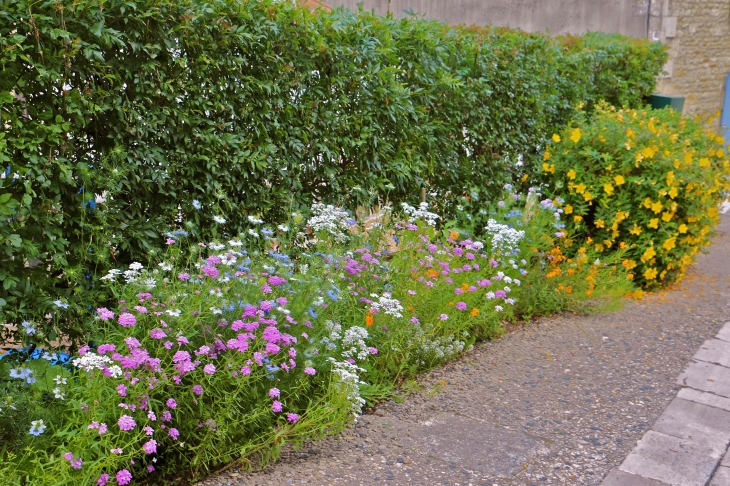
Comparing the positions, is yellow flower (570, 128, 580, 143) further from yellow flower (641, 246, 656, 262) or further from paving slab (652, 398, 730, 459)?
paving slab (652, 398, 730, 459)

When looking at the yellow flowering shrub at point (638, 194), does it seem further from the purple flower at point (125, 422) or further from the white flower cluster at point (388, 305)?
the purple flower at point (125, 422)

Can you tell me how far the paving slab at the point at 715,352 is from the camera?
4840 millimetres

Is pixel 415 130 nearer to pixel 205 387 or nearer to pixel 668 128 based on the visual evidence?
pixel 668 128

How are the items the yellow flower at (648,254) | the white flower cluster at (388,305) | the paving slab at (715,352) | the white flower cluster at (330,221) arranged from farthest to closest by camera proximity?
the yellow flower at (648,254)
the paving slab at (715,352)
the white flower cluster at (330,221)
the white flower cluster at (388,305)

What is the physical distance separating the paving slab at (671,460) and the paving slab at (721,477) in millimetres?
23

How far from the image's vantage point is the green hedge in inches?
129

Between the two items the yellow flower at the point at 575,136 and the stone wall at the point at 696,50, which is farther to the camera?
the stone wall at the point at 696,50

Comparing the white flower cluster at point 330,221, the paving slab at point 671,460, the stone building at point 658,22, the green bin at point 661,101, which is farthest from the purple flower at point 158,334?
the green bin at point 661,101

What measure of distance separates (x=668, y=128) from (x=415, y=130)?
276cm

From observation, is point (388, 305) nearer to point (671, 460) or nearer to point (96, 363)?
point (671, 460)

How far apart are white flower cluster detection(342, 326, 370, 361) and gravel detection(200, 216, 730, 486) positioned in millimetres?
329

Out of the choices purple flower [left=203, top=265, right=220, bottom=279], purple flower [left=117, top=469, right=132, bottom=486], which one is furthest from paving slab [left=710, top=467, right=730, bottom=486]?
purple flower [left=117, top=469, right=132, bottom=486]

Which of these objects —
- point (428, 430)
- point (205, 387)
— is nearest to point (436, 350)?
point (428, 430)

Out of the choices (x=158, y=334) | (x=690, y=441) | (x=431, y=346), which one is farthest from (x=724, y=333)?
(x=158, y=334)
